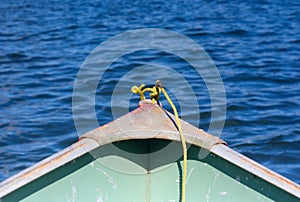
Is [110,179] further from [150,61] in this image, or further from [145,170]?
[150,61]

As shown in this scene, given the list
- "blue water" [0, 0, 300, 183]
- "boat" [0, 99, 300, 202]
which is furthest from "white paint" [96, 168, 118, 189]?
"blue water" [0, 0, 300, 183]

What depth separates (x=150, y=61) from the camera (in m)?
9.14

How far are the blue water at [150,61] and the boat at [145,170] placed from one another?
2190 mm

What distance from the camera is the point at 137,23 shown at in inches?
442

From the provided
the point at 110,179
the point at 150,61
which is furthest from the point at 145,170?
the point at 150,61

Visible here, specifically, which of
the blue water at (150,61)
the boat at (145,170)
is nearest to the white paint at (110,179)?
the boat at (145,170)

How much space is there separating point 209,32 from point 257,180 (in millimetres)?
7333

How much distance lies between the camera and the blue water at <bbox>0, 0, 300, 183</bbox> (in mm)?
6305

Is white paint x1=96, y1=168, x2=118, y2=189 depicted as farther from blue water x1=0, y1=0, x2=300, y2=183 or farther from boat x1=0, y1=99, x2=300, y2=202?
blue water x1=0, y1=0, x2=300, y2=183

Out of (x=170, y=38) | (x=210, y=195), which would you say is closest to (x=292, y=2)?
(x=170, y=38)

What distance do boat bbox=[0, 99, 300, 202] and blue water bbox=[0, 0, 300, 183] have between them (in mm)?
2190

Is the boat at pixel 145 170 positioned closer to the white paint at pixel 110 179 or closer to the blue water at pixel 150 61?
the white paint at pixel 110 179

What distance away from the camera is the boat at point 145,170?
329cm

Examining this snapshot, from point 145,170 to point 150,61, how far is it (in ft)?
18.6
